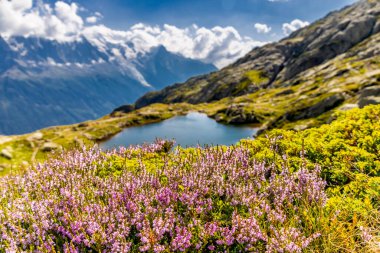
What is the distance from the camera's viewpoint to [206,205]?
313 inches

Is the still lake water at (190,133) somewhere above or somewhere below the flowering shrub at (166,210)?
above

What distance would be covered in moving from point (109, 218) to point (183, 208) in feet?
6.26

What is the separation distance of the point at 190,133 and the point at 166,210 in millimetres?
145075

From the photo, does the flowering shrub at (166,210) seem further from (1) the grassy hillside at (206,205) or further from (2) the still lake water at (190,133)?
(2) the still lake water at (190,133)

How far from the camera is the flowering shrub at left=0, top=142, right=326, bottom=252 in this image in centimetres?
678

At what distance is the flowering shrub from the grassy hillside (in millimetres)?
30

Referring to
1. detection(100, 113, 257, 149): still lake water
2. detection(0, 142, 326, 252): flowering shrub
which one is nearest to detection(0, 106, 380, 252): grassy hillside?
detection(0, 142, 326, 252): flowering shrub

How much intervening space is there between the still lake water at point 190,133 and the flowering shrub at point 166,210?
113 meters

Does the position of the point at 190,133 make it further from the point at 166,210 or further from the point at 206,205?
the point at 166,210

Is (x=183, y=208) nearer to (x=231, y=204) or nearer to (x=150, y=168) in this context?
(x=231, y=204)

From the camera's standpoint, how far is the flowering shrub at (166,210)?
22.2 feet

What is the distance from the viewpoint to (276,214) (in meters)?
7.39

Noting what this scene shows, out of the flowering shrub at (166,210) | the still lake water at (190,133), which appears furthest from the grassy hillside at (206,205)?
the still lake water at (190,133)

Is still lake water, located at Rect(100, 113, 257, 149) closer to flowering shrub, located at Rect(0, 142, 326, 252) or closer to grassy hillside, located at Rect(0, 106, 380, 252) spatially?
grassy hillside, located at Rect(0, 106, 380, 252)
